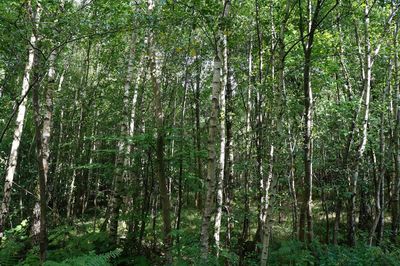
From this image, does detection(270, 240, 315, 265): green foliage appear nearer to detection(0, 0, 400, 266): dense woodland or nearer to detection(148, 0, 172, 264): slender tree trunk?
detection(0, 0, 400, 266): dense woodland

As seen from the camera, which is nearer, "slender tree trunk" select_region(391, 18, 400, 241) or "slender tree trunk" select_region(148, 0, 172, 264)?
"slender tree trunk" select_region(148, 0, 172, 264)

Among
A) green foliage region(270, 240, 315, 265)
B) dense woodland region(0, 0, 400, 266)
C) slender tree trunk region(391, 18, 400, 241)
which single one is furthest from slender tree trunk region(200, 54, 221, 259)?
slender tree trunk region(391, 18, 400, 241)

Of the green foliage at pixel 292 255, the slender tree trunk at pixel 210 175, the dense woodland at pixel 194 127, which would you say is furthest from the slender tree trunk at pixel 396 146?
the slender tree trunk at pixel 210 175

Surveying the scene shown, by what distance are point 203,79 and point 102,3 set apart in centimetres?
846

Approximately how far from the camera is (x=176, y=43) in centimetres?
856

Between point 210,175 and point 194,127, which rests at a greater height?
point 194,127

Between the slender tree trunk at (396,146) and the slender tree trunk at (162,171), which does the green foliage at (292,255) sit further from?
the slender tree trunk at (396,146)

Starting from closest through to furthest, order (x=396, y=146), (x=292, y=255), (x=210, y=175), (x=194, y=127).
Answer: (x=210, y=175)
(x=292, y=255)
(x=194, y=127)
(x=396, y=146)

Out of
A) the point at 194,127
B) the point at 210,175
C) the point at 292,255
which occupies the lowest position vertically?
the point at 292,255

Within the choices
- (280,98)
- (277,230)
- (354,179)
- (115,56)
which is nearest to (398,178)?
(354,179)

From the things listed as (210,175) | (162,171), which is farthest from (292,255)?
(162,171)

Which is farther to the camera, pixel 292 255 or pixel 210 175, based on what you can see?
pixel 292 255

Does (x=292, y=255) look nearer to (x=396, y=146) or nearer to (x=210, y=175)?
(x=210, y=175)

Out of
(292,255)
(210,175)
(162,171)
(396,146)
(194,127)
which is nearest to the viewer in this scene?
(210,175)
